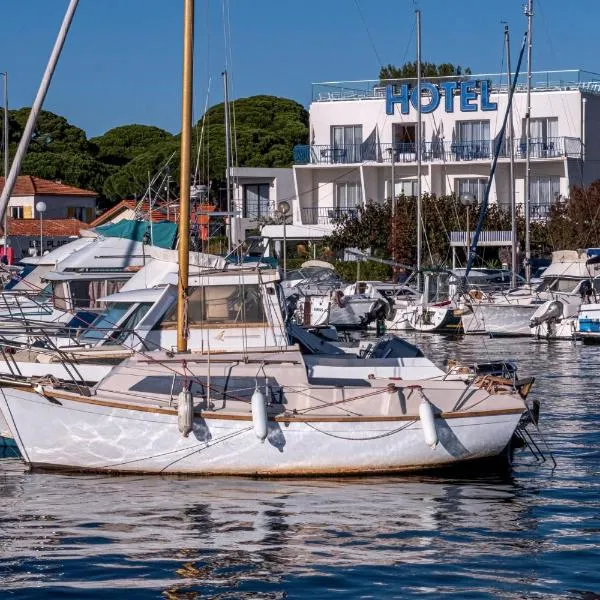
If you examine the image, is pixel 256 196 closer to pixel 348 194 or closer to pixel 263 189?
pixel 263 189

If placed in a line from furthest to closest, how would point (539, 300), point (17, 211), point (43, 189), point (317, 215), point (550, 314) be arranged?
point (43, 189) → point (17, 211) → point (317, 215) → point (539, 300) → point (550, 314)

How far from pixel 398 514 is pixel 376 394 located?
2.14 meters

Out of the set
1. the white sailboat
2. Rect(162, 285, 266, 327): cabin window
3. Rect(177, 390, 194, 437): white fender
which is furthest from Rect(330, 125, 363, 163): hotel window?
Rect(177, 390, 194, 437): white fender

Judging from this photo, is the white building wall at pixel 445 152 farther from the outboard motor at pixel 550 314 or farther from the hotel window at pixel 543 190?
the outboard motor at pixel 550 314

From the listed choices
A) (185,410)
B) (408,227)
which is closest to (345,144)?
(408,227)

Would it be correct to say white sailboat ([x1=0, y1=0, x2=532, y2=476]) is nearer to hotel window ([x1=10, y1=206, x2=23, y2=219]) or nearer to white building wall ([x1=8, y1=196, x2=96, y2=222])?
white building wall ([x1=8, y1=196, x2=96, y2=222])

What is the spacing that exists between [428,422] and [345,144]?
50.3 meters

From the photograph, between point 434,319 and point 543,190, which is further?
point 543,190

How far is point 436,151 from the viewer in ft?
207

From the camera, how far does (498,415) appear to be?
1619cm

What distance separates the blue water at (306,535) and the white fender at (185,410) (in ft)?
2.42

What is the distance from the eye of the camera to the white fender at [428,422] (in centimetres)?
1578

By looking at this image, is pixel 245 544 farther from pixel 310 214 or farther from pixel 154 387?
pixel 310 214

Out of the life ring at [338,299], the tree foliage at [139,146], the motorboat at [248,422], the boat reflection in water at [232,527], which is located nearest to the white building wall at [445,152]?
the tree foliage at [139,146]
